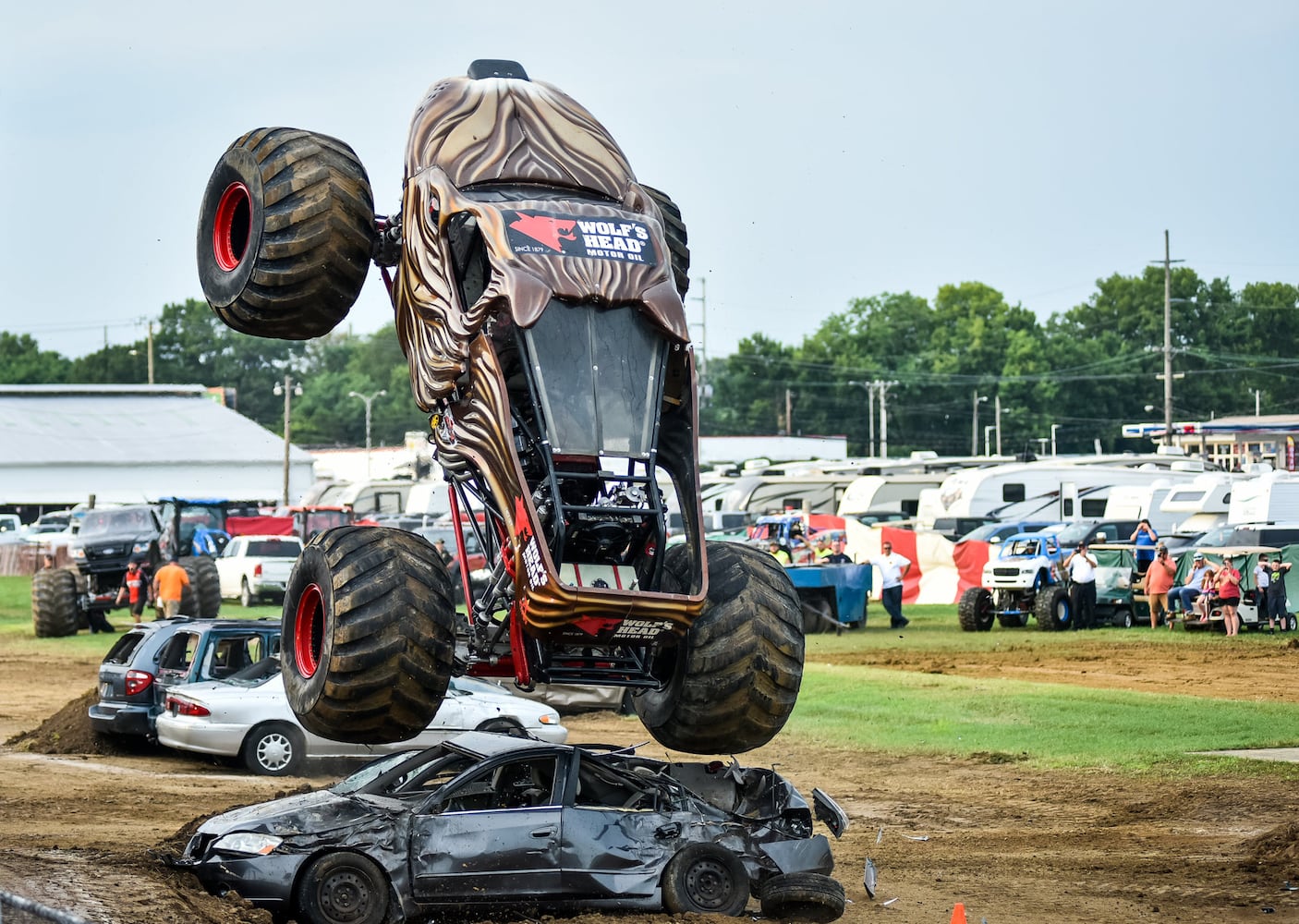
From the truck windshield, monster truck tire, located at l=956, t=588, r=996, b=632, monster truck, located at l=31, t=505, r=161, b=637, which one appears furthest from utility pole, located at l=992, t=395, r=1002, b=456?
the truck windshield

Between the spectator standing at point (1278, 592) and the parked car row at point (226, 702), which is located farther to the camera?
the spectator standing at point (1278, 592)

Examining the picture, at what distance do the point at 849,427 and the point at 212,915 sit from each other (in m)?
119

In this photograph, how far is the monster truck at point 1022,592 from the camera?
114 ft

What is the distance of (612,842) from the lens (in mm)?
11844

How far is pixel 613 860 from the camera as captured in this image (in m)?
11.8

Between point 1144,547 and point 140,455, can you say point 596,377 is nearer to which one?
point 1144,547

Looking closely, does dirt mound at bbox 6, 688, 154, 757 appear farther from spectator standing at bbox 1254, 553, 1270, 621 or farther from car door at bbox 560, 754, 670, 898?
spectator standing at bbox 1254, 553, 1270, 621

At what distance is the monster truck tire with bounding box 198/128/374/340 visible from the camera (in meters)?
10.3

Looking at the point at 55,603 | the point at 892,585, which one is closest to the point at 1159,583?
the point at 892,585

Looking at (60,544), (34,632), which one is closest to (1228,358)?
(60,544)

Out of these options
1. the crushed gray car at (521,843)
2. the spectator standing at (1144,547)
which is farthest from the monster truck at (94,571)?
the crushed gray car at (521,843)

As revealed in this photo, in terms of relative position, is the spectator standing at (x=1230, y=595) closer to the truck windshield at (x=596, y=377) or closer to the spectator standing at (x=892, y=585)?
the spectator standing at (x=892, y=585)

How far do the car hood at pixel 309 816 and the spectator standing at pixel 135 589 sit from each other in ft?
84.3

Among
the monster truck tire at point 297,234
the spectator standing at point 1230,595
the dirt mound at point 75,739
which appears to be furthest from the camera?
the spectator standing at point 1230,595
